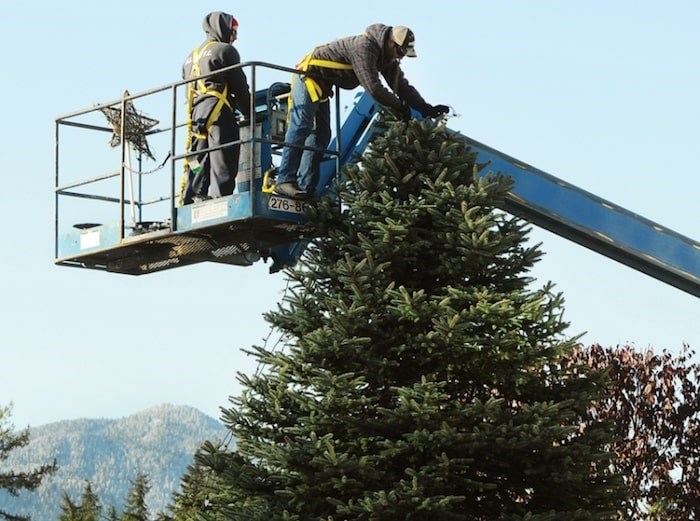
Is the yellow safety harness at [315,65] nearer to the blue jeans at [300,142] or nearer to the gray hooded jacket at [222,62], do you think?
the blue jeans at [300,142]

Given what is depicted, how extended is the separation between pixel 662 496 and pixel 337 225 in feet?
32.2

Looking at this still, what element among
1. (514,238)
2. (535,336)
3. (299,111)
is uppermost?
(299,111)

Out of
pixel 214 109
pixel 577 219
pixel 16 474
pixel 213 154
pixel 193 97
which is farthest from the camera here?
pixel 16 474

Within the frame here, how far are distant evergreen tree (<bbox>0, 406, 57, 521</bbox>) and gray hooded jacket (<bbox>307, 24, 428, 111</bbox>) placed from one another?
39490mm

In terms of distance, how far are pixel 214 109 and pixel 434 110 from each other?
2.04m

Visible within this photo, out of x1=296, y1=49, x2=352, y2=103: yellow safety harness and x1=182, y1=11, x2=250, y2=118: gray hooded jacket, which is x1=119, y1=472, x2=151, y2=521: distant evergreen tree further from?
x1=296, y1=49, x2=352, y2=103: yellow safety harness

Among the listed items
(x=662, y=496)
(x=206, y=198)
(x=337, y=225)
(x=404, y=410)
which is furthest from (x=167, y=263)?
(x=662, y=496)

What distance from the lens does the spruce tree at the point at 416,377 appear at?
12578 millimetres

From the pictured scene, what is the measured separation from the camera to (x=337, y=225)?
44.8 ft

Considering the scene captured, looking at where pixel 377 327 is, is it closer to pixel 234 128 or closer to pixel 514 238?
pixel 514 238

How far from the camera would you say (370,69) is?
44.8 ft

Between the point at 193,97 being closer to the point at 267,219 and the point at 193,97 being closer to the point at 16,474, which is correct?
the point at 267,219

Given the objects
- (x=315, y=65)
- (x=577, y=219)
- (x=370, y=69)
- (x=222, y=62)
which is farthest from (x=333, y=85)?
(x=577, y=219)

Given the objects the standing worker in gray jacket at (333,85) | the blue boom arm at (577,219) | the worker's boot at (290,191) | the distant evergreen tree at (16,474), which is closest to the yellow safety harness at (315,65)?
the standing worker in gray jacket at (333,85)
